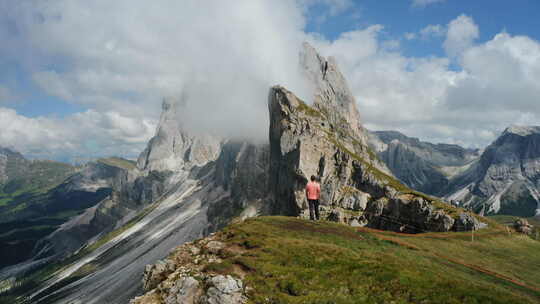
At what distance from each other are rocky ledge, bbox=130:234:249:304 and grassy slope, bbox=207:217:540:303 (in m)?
0.87

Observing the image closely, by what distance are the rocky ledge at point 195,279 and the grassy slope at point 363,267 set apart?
2.84ft

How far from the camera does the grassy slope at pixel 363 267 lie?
2214 centimetres

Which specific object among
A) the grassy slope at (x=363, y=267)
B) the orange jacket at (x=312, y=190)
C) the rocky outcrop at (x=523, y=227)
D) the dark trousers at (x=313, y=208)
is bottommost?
the rocky outcrop at (x=523, y=227)

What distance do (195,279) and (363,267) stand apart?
45.4ft

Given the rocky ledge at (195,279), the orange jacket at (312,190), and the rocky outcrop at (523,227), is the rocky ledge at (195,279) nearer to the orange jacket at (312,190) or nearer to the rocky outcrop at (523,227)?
the orange jacket at (312,190)

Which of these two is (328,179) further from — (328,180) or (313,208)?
(313,208)

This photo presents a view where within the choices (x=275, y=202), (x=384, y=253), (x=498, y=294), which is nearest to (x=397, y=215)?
(x=275, y=202)

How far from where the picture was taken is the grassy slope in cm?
2214

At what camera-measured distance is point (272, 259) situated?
28.1 meters

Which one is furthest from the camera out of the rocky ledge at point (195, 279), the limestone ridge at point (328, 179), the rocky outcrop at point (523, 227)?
the limestone ridge at point (328, 179)

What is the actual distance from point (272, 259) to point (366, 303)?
9224 mm

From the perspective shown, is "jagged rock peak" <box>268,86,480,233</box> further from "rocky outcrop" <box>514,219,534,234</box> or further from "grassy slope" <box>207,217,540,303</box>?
"grassy slope" <box>207,217,540,303</box>

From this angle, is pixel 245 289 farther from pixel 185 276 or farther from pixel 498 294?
pixel 498 294

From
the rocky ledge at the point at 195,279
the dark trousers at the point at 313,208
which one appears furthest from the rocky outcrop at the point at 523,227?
the rocky ledge at the point at 195,279
